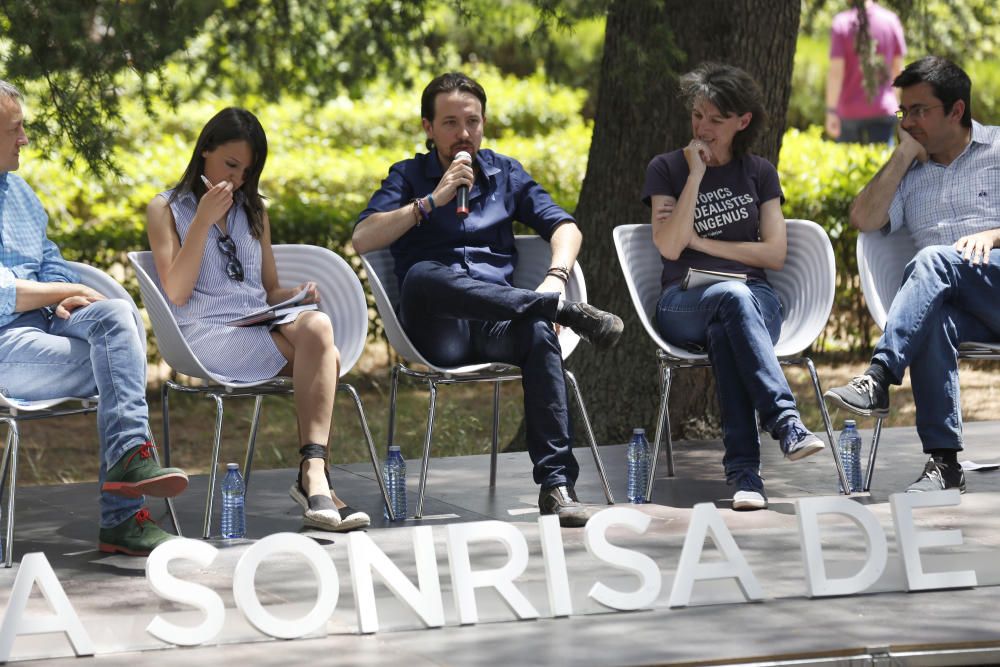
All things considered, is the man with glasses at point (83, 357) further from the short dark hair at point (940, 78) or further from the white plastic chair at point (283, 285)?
the short dark hair at point (940, 78)

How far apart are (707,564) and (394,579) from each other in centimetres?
76

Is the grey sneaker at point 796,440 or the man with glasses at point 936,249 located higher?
the man with glasses at point 936,249

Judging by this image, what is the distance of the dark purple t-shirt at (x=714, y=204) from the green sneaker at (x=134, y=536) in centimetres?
194

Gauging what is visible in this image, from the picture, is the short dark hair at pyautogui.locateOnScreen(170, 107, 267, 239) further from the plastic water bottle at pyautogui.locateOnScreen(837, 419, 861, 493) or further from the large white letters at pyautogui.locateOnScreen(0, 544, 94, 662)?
the plastic water bottle at pyautogui.locateOnScreen(837, 419, 861, 493)

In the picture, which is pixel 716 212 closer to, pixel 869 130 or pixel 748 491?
pixel 748 491

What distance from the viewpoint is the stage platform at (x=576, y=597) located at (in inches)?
131

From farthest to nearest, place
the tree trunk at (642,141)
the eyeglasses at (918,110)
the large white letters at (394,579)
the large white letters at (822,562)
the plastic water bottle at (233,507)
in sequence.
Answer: the tree trunk at (642,141)
the eyeglasses at (918,110)
the plastic water bottle at (233,507)
the large white letters at (822,562)
the large white letters at (394,579)

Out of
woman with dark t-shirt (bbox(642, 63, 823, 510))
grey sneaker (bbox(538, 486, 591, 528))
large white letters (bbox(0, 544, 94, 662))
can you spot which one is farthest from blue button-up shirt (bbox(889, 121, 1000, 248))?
large white letters (bbox(0, 544, 94, 662))

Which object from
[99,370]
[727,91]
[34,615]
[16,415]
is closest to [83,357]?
[99,370]

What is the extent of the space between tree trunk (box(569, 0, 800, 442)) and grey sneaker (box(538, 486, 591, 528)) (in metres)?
1.72

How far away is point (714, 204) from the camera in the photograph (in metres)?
5.20

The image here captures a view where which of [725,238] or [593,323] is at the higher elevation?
[725,238]

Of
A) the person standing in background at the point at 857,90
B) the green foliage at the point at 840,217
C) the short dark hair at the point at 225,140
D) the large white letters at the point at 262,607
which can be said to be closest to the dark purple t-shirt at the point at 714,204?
the short dark hair at the point at 225,140

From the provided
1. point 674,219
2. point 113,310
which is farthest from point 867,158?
point 113,310
